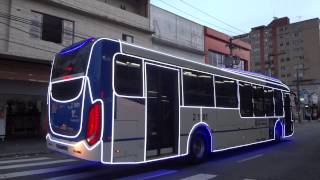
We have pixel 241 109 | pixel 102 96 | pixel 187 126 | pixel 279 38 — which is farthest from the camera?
pixel 279 38

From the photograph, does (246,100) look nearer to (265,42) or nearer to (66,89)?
(66,89)

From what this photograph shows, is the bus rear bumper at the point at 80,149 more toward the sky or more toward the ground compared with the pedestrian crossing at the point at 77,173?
more toward the sky

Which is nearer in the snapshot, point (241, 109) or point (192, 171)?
point (192, 171)

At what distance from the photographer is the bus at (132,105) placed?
328 inches

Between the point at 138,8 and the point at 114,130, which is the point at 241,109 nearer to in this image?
the point at 114,130

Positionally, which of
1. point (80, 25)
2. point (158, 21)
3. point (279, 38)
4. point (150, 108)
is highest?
point (279, 38)

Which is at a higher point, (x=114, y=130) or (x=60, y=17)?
(x=60, y=17)

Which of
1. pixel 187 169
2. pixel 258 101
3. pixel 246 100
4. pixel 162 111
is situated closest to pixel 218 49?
pixel 258 101

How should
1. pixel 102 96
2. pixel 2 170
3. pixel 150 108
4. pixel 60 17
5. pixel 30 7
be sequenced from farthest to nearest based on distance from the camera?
pixel 60 17 < pixel 30 7 < pixel 2 170 < pixel 150 108 < pixel 102 96

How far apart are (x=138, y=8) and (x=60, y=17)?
27.3 ft

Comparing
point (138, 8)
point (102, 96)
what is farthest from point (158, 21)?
point (102, 96)

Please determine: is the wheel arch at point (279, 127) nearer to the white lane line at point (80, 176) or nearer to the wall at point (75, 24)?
the white lane line at point (80, 176)

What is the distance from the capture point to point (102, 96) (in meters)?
8.33

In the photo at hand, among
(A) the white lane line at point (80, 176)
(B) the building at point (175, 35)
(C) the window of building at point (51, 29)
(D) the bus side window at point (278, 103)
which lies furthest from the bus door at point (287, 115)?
(A) the white lane line at point (80, 176)
